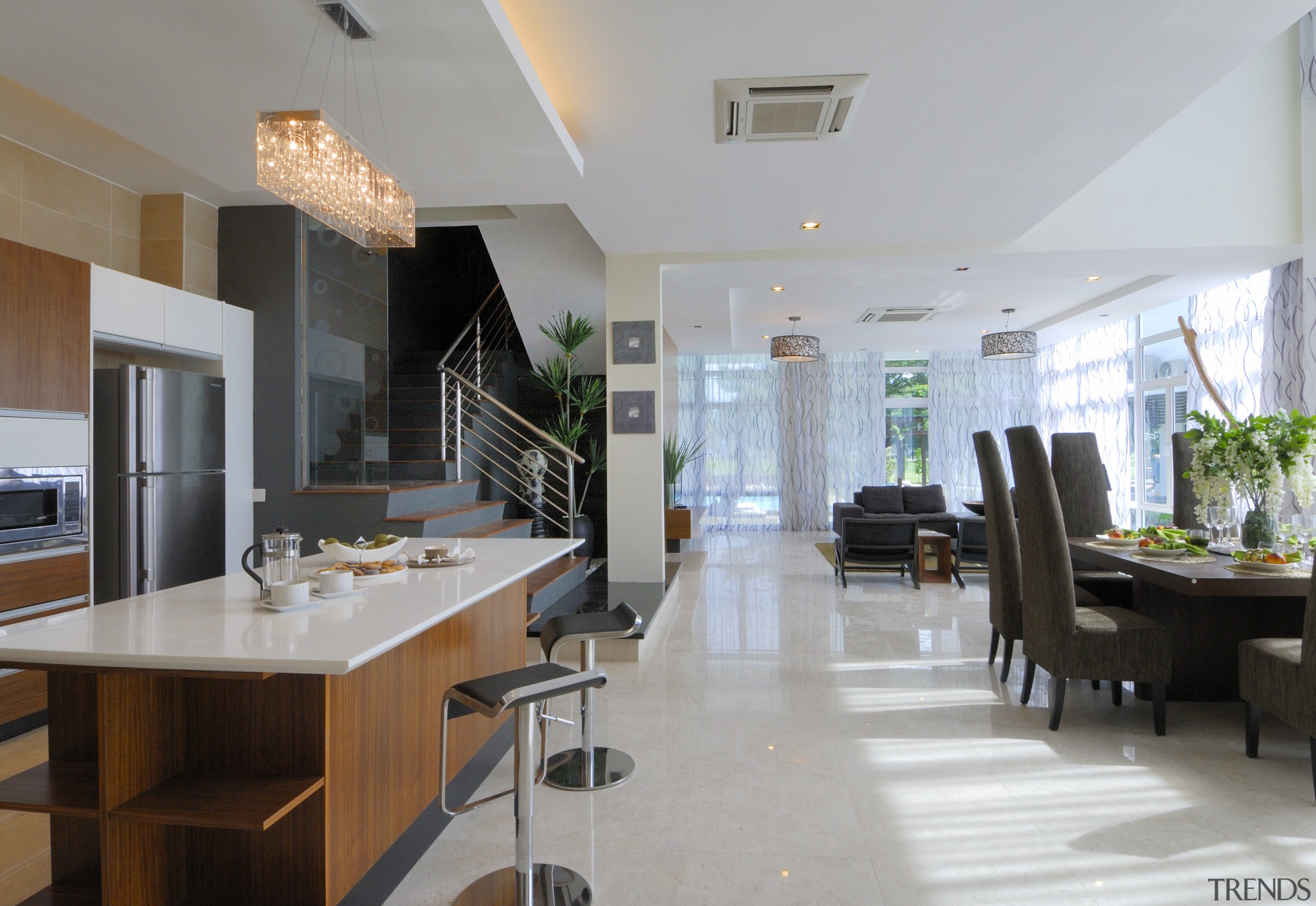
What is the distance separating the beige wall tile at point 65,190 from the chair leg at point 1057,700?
5657 millimetres

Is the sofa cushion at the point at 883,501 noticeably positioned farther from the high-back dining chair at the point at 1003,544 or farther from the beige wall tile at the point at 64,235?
the beige wall tile at the point at 64,235

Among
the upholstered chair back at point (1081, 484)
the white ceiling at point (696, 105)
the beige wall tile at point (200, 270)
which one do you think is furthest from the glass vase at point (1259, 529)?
the beige wall tile at point (200, 270)

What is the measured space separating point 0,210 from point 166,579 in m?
2.04

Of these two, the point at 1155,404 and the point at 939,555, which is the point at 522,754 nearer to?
the point at 939,555

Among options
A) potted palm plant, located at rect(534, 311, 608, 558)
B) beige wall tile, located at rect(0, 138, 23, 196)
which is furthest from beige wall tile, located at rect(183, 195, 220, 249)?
potted palm plant, located at rect(534, 311, 608, 558)

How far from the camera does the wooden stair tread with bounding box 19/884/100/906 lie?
5.55 feet

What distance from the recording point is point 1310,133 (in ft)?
17.3

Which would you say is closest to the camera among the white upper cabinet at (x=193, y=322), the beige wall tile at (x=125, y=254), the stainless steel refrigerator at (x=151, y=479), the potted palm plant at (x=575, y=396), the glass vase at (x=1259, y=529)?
the glass vase at (x=1259, y=529)

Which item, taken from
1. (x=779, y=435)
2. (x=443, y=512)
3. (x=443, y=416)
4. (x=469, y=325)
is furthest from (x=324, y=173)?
(x=779, y=435)

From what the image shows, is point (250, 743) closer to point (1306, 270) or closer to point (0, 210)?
point (0, 210)

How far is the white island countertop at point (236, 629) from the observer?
1479mm

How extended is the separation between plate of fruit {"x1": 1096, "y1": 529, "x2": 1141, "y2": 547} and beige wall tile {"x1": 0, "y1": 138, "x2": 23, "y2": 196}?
235 inches

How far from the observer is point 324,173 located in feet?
8.04

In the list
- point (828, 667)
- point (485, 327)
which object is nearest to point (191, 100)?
point (828, 667)
